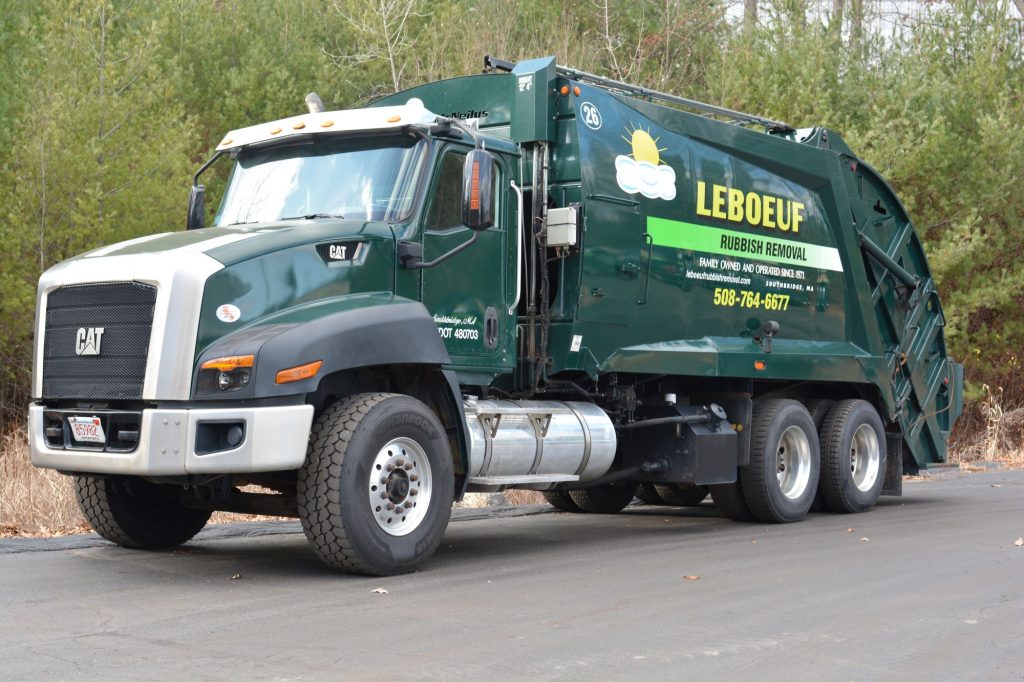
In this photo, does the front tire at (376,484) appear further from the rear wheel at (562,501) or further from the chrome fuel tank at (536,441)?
the rear wheel at (562,501)

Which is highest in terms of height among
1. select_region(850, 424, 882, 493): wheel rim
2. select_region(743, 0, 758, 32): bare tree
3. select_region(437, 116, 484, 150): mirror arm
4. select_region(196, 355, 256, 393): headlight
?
select_region(743, 0, 758, 32): bare tree

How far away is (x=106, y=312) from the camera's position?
7.58 metres

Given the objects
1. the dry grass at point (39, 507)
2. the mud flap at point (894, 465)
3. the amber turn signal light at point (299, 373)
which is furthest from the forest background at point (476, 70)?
the amber turn signal light at point (299, 373)

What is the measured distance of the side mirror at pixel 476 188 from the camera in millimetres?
8359

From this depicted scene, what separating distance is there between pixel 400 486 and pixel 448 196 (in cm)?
201

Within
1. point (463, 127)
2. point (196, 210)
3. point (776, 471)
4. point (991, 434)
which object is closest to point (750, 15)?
point (991, 434)

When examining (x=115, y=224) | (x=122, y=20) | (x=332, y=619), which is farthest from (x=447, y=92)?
(x=122, y=20)

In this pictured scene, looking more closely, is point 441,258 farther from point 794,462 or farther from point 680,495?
point 680,495

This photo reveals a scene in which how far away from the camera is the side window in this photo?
8.55m

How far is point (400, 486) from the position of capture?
7.91 metres

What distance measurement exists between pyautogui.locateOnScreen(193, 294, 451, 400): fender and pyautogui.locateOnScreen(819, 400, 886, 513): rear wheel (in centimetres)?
539

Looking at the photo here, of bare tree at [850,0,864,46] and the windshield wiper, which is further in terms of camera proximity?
bare tree at [850,0,864,46]

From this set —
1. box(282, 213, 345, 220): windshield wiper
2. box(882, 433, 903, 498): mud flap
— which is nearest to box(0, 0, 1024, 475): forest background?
box(882, 433, 903, 498): mud flap

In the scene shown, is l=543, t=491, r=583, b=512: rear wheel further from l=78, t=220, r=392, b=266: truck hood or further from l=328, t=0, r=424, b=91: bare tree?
l=328, t=0, r=424, b=91: bare tree
